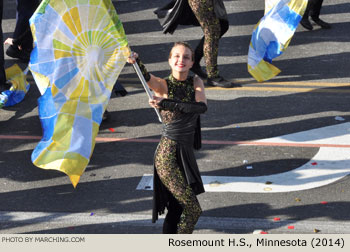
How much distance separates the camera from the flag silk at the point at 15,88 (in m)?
10.2

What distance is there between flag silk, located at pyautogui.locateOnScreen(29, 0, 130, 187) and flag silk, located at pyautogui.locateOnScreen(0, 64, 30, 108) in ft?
10.9

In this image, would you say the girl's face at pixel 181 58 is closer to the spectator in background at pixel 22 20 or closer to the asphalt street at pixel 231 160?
the asphalt street at pixel 231 160

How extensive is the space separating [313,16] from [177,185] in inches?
309

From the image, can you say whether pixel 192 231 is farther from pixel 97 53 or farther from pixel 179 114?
pixel 97 53

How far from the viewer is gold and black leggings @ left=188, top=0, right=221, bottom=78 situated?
33.7 ft

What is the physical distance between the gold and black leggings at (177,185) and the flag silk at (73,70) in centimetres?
89

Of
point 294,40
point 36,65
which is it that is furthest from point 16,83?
point 294,40

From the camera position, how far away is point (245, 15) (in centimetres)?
1415

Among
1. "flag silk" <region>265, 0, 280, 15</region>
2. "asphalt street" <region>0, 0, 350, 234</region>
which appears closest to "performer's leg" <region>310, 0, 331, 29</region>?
"asphalt street" <region>0, 0, 350, 234</region>

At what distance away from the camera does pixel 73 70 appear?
267 inches

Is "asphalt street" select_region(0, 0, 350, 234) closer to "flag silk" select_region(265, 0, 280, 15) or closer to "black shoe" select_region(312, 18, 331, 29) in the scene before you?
"black shoe" select_region(312, 18, 331, 29)

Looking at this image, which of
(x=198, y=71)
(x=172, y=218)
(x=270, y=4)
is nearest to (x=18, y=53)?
(x=198, y=71)

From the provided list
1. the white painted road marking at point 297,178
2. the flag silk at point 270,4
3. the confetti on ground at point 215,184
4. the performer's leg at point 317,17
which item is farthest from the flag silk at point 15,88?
the performer's leg at point 317,17

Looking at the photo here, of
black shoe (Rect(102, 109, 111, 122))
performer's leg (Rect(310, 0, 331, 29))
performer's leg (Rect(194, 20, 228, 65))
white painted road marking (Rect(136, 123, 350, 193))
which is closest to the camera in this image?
white painted road marking (Rect(136, 123, 350, 193))
